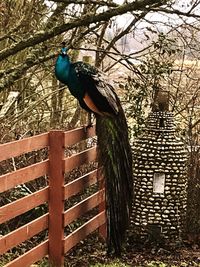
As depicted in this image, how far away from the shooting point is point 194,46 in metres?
6.65

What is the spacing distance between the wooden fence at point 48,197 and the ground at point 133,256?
0.82ft

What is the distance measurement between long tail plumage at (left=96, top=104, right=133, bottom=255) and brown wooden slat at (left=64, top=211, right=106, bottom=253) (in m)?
0.24

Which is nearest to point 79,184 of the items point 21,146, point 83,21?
point 21,146

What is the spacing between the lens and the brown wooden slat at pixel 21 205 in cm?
404

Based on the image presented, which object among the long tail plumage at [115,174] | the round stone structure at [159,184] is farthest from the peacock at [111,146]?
the round stone structure at [159,184]

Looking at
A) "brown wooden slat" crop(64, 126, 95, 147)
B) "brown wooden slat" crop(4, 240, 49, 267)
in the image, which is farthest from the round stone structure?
"brown wooden slat" crop(4, 240, 49, 267)

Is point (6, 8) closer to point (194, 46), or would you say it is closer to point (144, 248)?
point (194, 46)

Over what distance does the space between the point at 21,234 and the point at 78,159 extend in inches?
44.3

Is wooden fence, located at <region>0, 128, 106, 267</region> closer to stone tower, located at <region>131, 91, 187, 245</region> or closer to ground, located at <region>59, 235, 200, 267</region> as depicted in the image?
ground, located at <region>59, 235, 200, 267</region>

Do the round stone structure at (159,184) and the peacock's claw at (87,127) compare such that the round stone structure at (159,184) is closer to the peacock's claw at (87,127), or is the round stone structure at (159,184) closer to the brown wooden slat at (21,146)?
the peacock's claw at (87,127)

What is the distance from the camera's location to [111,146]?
543cm

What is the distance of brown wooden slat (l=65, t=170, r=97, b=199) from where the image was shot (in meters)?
4.96

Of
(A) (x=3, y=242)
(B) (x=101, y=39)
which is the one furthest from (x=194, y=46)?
(A) (x=3, y=242)

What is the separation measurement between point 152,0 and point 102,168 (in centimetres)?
169
